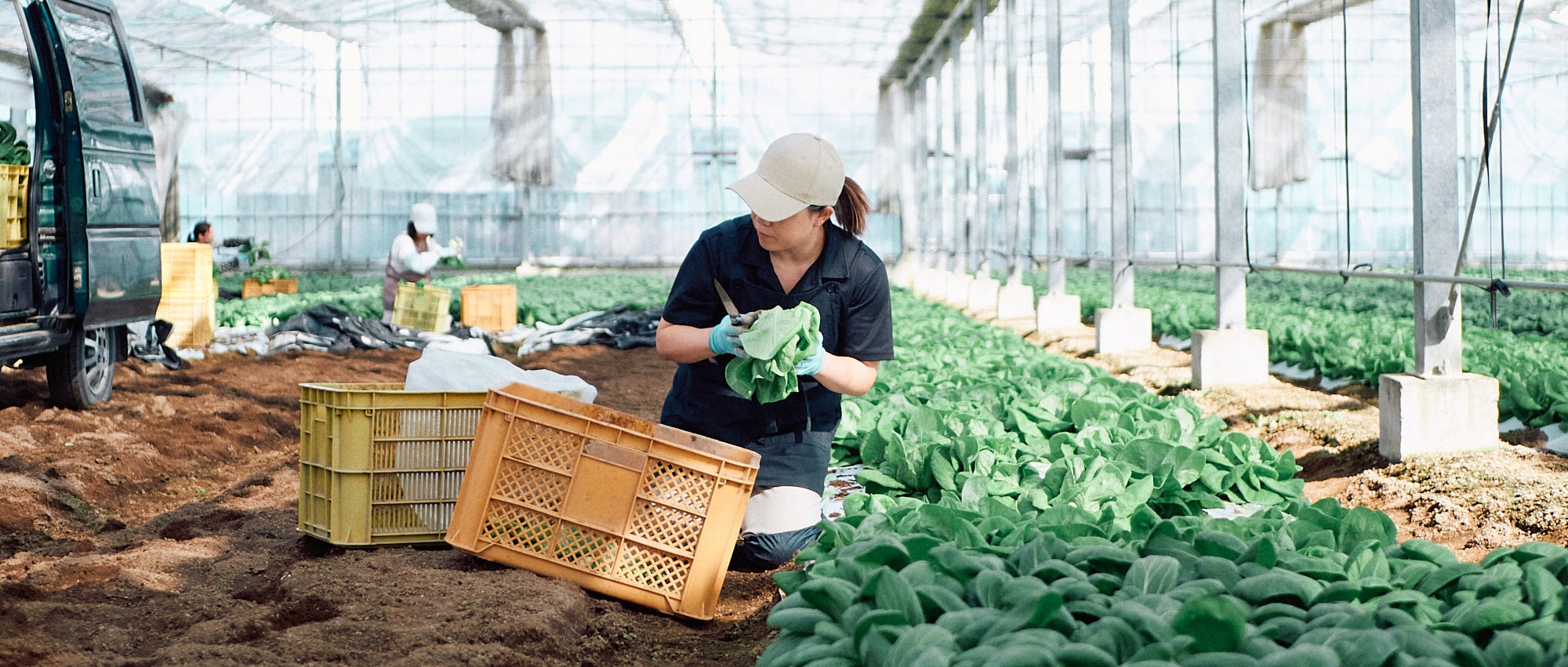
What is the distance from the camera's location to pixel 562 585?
282cm

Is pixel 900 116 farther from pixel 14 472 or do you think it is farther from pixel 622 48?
pixel 14 472

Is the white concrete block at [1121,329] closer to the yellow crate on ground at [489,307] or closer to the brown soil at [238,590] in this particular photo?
the yellow crate on ground at [489,307]

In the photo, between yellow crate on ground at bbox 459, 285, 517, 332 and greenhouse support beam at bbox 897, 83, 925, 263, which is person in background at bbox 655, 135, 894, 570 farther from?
greenhouse support beam at bbox 897, 83, 925, 263

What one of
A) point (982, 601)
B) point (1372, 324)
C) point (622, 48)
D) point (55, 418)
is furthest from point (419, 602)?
point (622, 48)

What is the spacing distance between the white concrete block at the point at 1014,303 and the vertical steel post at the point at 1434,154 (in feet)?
28.7

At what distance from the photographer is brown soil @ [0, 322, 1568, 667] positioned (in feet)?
8.31

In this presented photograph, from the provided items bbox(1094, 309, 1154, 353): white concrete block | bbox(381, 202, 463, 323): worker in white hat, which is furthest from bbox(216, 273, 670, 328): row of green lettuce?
bbox(1094, 309, 1154, 353): white concrete block

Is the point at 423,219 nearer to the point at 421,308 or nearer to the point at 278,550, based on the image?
the point at 421,308

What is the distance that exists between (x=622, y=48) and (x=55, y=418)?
1941 cm

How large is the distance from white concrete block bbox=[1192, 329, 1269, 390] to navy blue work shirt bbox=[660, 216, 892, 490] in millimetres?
4068

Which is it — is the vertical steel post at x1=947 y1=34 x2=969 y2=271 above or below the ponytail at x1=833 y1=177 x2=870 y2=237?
above

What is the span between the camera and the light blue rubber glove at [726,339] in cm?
303

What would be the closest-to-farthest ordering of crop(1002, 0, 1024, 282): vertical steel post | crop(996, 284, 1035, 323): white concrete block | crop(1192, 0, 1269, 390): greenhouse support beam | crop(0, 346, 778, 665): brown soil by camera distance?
crop(0, 346, 778, 665): brown soil, crop(1192, 0, 1269, 390): greenhouse support beam, crop(996, 284, 1035, 323): white concrete block, crop(1002, 0, 1024, 282): vertical steel post

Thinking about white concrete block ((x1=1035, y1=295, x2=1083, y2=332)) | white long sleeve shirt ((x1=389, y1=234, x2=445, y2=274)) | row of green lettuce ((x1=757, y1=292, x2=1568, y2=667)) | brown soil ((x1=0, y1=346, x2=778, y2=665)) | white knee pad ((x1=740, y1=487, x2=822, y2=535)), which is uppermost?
white long sleeve shirt ((x1=389, y1=234, x2=445, y2=274))
